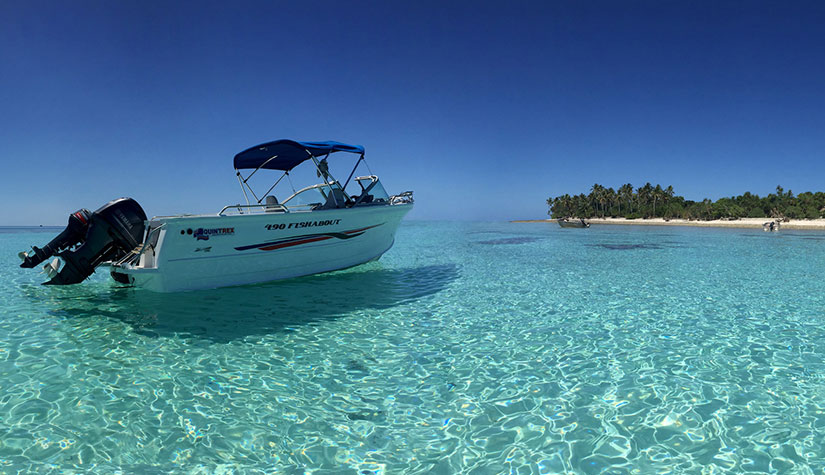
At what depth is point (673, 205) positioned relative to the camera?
80.1 m

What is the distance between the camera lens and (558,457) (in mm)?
2762

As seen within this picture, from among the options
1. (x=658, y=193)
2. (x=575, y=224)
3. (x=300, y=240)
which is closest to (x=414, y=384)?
(x=300, y=240)

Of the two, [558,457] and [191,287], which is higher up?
[191,287]

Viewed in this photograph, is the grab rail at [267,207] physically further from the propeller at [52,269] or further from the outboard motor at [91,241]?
the propeller at [52,269]

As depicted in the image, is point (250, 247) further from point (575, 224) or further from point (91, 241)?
point (575, 224)

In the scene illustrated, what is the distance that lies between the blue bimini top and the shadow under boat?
10.6 ft

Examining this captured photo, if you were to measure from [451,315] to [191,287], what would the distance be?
5.19m

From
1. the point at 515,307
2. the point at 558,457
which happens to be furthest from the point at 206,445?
the point at 515,307

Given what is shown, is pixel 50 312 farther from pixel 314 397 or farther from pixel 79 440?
pixel 314 397

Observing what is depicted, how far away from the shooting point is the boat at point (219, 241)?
734cm

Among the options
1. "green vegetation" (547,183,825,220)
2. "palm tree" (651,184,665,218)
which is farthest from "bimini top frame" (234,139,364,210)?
"palm tree" (651,184,665,218)

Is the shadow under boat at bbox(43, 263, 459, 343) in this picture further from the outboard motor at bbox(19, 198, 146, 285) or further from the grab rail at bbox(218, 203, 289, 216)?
the grab rail at bbox(218, 203, 289, 216)

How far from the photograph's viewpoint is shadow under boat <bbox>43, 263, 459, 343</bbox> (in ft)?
19.5

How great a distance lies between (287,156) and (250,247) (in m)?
3.39
